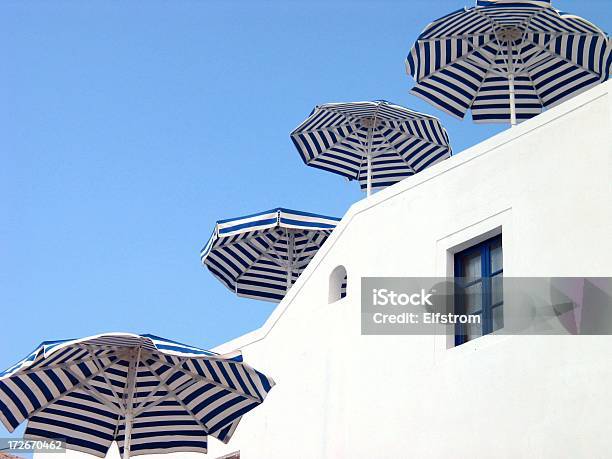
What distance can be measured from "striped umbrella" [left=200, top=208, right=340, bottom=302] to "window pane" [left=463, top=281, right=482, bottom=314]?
838 cm

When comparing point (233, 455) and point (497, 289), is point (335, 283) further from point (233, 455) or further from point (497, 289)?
point (497, 289)

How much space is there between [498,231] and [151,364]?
4909 mm

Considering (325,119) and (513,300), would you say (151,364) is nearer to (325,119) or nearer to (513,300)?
(513,300)

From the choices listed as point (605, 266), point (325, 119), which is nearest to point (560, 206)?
point (605, 266)

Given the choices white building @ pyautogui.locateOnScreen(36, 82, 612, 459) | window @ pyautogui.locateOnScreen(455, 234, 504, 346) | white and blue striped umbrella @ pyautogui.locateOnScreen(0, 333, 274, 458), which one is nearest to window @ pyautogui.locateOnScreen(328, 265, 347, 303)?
white building @ pyautogui.locateOnScreen(36, 82, 612, 459)

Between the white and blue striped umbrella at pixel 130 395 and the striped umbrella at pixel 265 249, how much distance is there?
804 centimetres

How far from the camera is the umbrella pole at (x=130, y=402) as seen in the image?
542 inches

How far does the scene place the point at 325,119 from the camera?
22688 mm

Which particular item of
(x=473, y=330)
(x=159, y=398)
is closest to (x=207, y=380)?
(x=159, y=398)

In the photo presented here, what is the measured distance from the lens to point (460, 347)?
14.3 m

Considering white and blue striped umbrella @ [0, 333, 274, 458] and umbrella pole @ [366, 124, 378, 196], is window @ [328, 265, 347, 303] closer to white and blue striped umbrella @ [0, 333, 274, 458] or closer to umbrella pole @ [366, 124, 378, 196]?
white and blue striped umbrella @ [0, 333, 274, 458]

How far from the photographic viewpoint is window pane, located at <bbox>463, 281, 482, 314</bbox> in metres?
14.6

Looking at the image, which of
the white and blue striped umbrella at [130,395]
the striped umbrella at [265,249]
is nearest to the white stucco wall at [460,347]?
the white and blue striped umbrella at [130,395]

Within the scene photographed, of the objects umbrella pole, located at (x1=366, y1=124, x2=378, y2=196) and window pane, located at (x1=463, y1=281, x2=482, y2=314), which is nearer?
window pane, located at (x1=463, y1=281, x2=482, y2=314)
